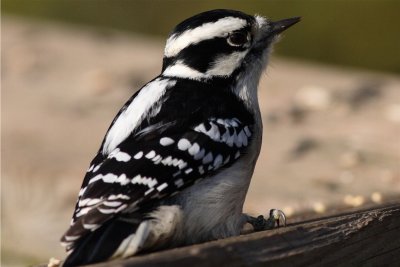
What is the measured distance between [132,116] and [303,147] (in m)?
2.09

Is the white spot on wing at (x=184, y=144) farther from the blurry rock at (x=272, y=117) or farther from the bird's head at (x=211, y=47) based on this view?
the blurry rock at (x=272, y=117)

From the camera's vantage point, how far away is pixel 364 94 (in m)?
6.05

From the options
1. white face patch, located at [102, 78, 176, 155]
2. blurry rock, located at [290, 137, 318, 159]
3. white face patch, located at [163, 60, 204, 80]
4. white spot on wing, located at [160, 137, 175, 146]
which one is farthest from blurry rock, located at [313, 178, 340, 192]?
white spot on wing, located at [160, 137, 175, 146]

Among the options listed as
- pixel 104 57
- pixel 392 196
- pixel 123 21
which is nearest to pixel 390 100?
pixel 392 196

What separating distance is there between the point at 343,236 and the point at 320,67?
3849 millimetres

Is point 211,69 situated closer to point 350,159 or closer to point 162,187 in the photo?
point 162,187

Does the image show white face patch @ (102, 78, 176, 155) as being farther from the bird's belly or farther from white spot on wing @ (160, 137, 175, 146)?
the bird's belly

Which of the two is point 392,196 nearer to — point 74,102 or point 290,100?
point 290,100

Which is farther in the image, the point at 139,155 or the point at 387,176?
the point at 387,176

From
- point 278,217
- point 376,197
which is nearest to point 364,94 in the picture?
point 376,197

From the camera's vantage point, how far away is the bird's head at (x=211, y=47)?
3.84 meters

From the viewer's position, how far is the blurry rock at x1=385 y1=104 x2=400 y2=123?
5637mm

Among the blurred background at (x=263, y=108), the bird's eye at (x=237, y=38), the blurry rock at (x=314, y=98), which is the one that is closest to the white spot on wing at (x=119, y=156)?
the bird's eye at (x=237, y=38)

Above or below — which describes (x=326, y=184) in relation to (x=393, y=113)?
below
